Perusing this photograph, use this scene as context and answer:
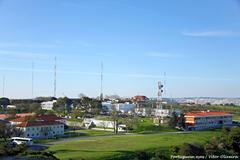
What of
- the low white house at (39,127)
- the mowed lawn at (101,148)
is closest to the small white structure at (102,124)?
the low white house at (39,127)

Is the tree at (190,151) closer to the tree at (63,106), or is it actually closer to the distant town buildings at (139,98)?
the tree at (63,106)

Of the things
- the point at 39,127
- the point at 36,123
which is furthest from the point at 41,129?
the point at 36,123

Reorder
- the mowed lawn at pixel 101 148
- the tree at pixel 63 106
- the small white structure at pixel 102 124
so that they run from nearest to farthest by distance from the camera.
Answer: the mowed lawn at pixel 101 148 < the small white structure at pixel 102 124 < the tree at pixel 63 106

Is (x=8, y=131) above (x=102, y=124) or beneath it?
above

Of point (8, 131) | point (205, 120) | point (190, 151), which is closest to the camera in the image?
point (190, 151)

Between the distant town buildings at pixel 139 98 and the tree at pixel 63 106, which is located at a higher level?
the distant town buildings at pixel 139 98

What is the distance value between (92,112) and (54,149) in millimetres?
15291

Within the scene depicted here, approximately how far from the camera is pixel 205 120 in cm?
2259

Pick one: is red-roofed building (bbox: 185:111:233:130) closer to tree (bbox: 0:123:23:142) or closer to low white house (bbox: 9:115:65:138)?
low white house (bbox: 9:115:65:138)

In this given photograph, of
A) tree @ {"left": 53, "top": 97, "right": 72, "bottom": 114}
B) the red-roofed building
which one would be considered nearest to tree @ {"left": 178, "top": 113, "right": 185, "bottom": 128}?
the red-roofed building

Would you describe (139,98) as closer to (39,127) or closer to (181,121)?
(181,121)

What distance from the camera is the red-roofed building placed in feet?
71.1

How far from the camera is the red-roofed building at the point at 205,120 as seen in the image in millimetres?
21672

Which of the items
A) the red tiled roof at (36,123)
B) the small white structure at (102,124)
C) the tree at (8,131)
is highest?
the red tiled roof at (36,123)
